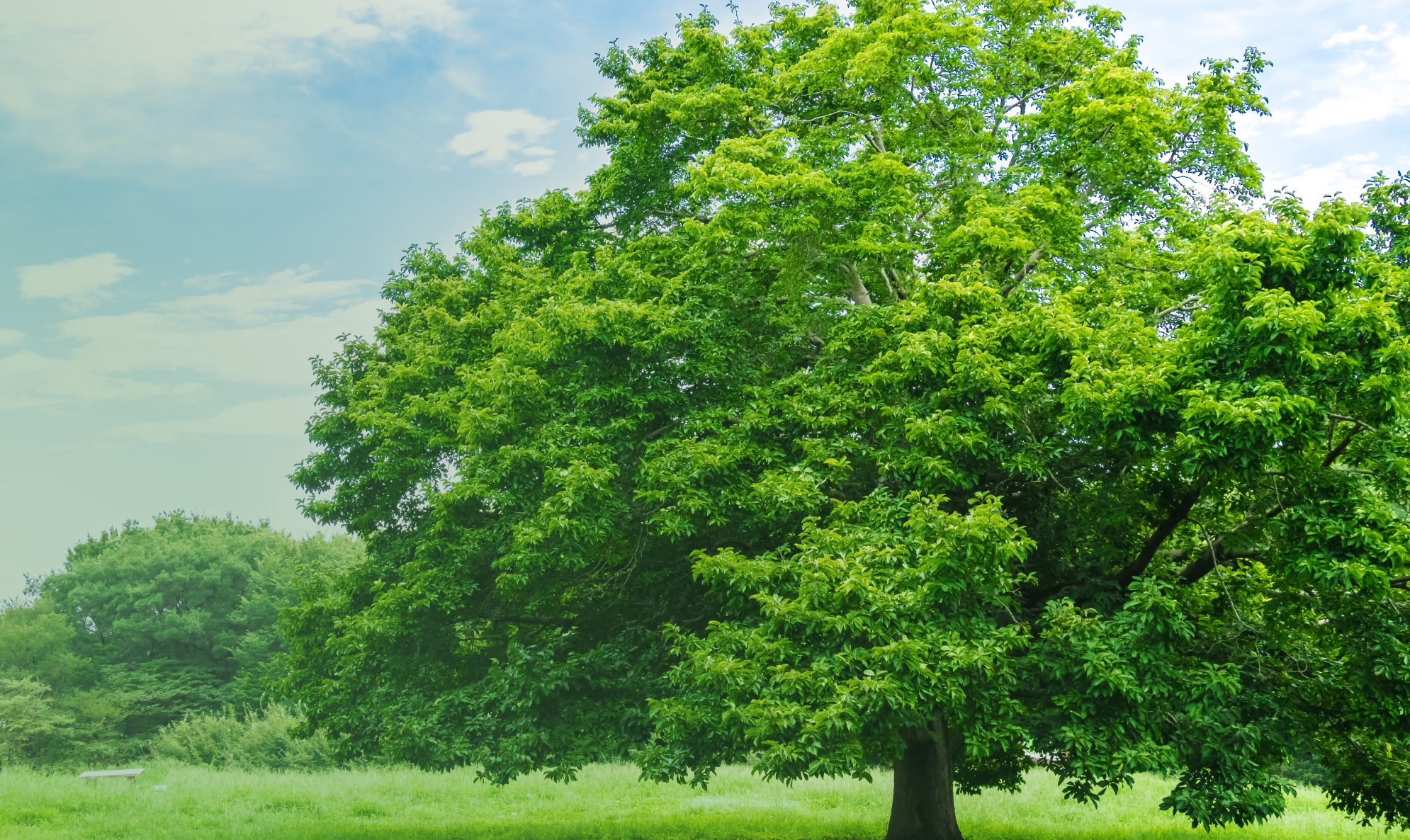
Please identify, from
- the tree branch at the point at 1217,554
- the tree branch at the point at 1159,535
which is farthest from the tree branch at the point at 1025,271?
the tree branch at the point at 1217,554

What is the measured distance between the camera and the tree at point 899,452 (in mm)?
10656

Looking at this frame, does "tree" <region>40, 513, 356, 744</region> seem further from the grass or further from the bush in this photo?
the grass

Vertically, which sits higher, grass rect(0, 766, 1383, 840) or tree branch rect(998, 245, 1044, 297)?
tree branch rect(998, 245, 1044, 297)

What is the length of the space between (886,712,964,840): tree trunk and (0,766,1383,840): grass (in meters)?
4.11

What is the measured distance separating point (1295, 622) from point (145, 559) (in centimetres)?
5583

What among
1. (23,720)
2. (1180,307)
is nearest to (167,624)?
(23,720)

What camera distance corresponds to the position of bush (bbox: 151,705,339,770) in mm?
40531

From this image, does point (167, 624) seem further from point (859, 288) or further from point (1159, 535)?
point (1159, 535)

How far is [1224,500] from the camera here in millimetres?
13688

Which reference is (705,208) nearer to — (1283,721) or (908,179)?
(908,179)

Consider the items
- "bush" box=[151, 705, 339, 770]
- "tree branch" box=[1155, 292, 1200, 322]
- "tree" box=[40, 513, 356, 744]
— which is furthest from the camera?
"tree" box=[40, 513, 356, 744]

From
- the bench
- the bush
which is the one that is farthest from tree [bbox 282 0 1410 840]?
the bush

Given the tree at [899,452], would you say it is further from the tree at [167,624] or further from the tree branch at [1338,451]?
the tree at [167,624]

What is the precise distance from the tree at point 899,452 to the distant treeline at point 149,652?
1225 inches
